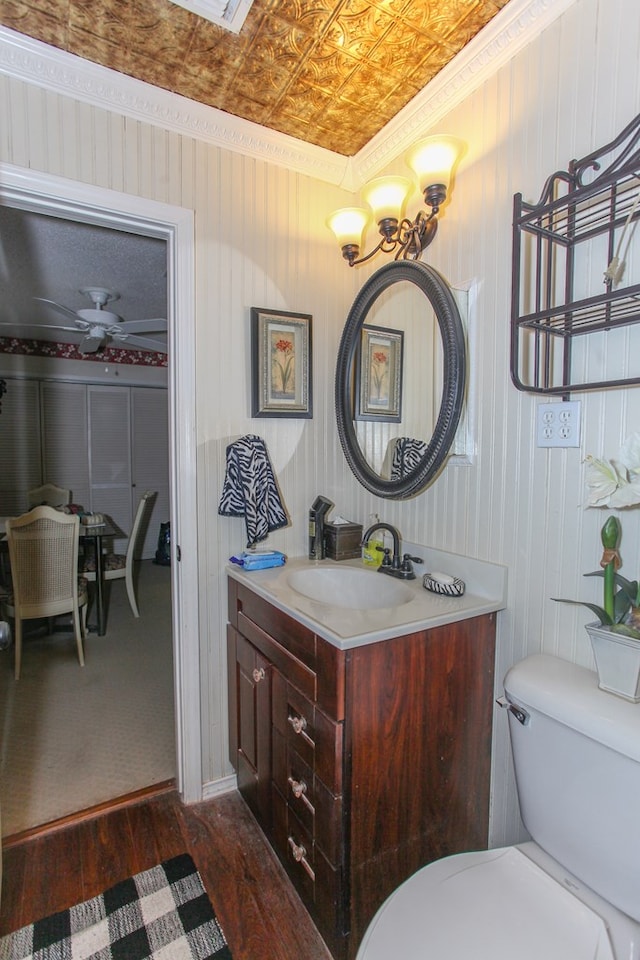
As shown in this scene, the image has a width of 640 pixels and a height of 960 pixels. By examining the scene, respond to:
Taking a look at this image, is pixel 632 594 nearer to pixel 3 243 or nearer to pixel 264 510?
pixel 264 510

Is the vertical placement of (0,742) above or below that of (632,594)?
below

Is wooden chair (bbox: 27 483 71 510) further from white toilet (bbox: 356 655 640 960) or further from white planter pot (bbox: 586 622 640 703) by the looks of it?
white planter pot (bbox: 586 622 640 703)

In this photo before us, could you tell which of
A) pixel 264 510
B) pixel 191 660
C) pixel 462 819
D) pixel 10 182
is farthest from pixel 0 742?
pixel 10 182

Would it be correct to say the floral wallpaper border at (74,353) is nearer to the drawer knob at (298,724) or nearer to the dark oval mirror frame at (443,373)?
the dark oval mirror frame at (443,373)

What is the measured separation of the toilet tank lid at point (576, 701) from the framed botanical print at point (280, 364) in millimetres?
1218

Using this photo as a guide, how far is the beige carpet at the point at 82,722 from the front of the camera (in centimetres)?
Answer: 178

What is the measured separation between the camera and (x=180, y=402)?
5.41 ft

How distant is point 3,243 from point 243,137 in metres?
1.60

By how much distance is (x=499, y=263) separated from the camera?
1.33 meters

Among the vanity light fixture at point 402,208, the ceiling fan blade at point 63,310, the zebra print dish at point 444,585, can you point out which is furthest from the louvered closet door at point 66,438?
the zebra print dish at point 444,585

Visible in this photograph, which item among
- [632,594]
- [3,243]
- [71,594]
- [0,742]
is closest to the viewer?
[632,594]

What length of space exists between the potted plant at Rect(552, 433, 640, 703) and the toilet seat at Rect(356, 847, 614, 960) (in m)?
0.42

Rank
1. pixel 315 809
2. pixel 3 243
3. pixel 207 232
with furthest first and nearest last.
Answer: pixel 3 243 < pixel 207 232 < pixel 315 809

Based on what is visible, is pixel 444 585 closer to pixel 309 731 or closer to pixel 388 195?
pixel 309 731
